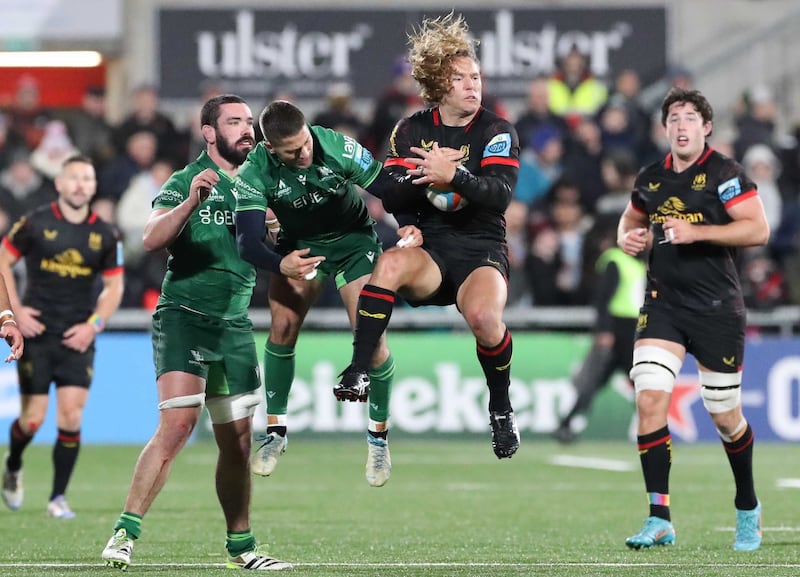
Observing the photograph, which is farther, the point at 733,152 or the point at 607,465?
the point at 733,152

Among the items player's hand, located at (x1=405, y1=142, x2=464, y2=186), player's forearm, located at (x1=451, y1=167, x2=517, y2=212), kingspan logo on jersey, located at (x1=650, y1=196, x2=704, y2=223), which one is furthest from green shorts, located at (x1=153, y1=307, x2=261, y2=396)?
kingspan logo on jersey, located at (x1=650, y1=196, x2=704, y2=223)

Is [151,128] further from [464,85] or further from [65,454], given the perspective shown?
Answer: [464,85]

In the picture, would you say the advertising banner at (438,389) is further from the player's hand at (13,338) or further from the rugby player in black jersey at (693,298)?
the player's hand at (13,338)

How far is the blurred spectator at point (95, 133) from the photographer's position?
19625 mm

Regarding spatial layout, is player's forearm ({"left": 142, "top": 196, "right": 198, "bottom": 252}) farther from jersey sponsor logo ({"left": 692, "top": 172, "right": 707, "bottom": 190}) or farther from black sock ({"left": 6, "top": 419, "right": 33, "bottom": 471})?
black sock ({"left": 6, "top": 419, "right": 33, "bottom": 471})

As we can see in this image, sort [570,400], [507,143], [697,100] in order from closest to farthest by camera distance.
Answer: [507,143], [697,100], [570,400]

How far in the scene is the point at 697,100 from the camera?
31.5 feet

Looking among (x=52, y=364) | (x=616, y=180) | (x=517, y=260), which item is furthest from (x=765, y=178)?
(x=52, y=364)

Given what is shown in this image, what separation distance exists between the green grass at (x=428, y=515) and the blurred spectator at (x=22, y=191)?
2.91 meters

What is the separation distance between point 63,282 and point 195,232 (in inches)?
146

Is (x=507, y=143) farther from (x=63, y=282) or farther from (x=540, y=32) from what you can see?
(x=540, y=32)

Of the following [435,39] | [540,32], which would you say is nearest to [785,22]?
[540,32]

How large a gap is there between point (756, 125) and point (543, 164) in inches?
103

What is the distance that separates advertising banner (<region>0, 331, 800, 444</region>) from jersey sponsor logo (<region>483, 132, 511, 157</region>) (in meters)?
9.16
